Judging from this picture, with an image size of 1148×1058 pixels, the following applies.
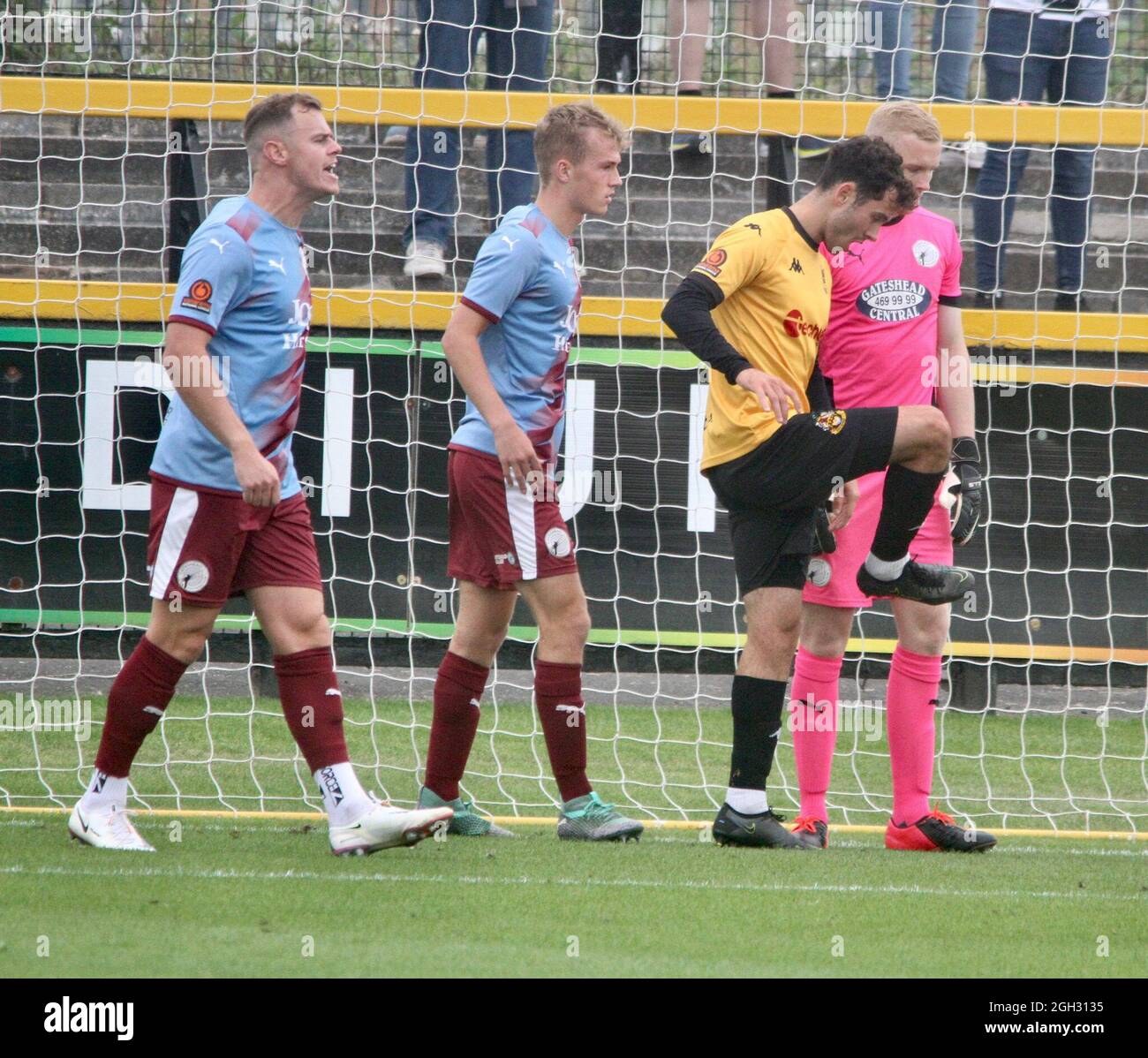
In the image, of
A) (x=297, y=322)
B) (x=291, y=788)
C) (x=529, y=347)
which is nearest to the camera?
(x=297, y=322)

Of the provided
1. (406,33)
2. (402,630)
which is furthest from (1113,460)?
(406,33)

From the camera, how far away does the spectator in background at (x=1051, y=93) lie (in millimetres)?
6707

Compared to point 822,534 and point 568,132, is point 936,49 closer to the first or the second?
point 568,132

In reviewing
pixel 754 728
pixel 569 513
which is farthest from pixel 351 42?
pixel 754 728

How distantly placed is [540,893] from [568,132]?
2.03 meters

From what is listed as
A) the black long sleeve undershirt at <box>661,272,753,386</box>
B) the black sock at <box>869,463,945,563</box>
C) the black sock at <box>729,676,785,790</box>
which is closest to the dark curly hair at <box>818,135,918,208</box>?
the black long sleeve undershirt at <box>661,272,753,386</box>

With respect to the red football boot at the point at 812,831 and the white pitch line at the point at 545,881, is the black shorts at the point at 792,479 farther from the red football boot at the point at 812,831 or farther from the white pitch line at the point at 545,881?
the white pitch line at the point at 545,881

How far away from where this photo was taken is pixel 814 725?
4574 mm

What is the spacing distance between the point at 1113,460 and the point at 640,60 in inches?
117

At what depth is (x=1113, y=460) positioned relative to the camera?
249 inches

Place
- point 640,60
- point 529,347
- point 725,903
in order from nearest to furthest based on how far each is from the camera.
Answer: point 725,903 → point 529,347 → point 640,60

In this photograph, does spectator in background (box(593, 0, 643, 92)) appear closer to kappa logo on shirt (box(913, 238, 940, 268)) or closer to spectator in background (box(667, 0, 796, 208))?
spectator in background (box(667, 0, 796, 208))

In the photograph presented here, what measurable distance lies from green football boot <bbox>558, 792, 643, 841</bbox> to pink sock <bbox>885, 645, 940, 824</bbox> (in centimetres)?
77

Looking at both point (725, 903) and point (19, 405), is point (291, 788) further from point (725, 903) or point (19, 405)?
point (725, 903)
